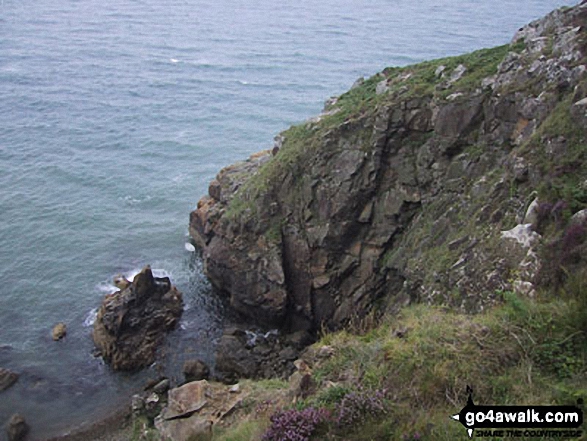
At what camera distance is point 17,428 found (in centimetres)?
2625

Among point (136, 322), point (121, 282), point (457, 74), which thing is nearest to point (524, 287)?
point (457, 74)

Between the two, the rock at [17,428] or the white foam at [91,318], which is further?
the white foam at [91,318]

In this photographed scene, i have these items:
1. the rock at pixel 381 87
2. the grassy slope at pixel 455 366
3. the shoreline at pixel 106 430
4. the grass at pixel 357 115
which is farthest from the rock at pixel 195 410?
the rock at pixel 381 87

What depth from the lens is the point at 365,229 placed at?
29453mm

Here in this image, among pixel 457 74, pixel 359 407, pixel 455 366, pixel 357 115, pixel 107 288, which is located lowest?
pixel 107 288

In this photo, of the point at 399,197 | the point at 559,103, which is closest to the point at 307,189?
the point at 399,197

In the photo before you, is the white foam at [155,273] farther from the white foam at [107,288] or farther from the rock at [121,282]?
the white foam at [107,288]

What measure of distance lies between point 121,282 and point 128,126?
29.9m

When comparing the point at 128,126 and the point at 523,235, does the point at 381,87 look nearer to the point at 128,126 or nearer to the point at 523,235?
the point at 523,235

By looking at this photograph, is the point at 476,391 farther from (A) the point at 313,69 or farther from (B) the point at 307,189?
(A) the point at 313,69

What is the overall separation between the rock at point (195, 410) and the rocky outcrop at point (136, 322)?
40.6ft

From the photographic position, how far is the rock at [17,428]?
26125 millimetres

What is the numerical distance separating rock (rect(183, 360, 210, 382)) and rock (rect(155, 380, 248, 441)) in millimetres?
10277

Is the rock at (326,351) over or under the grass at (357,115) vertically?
under
